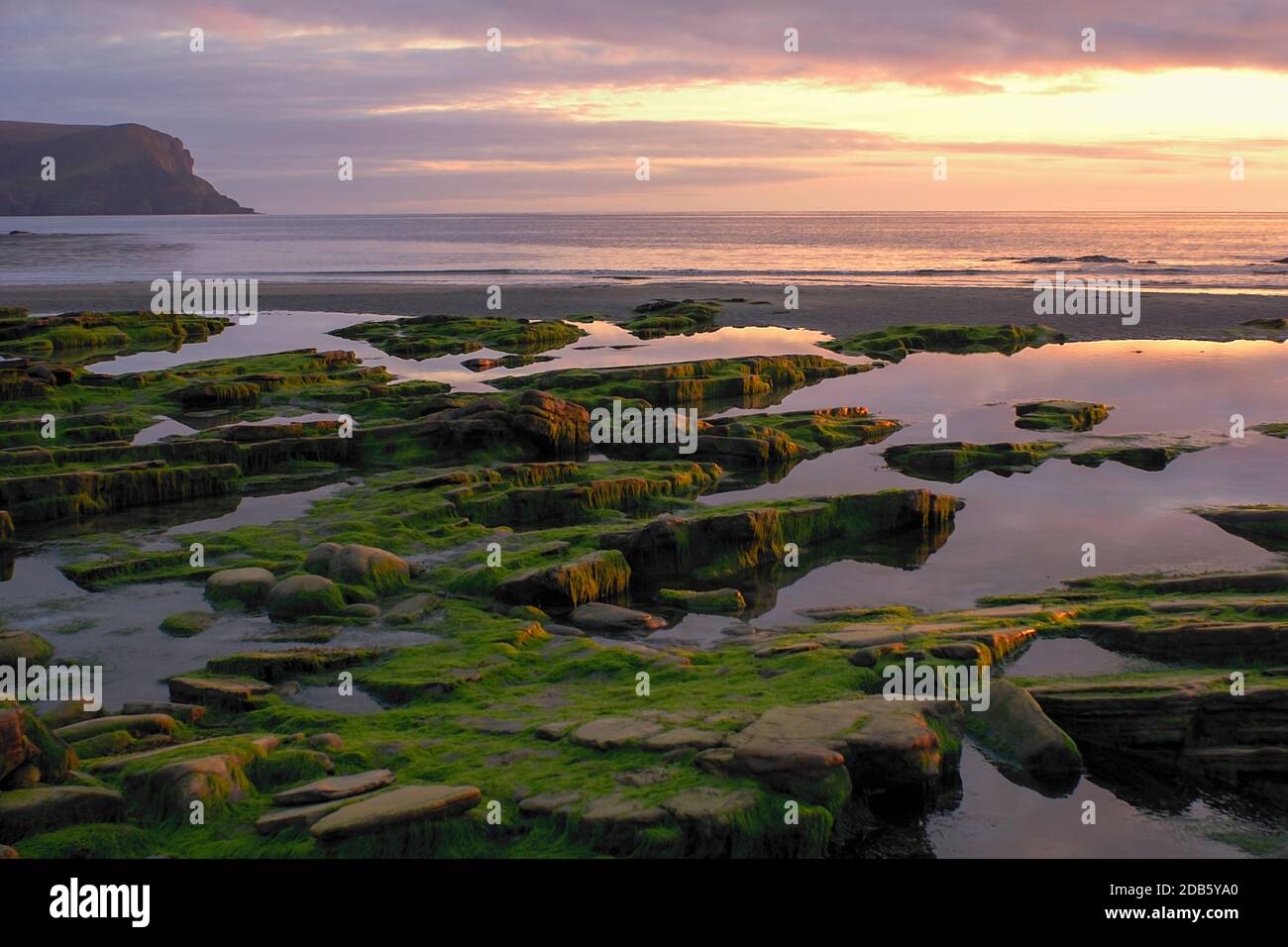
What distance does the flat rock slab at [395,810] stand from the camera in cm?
757

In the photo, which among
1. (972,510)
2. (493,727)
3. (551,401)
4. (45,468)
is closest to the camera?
(493,727)

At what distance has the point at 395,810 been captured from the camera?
7.75m

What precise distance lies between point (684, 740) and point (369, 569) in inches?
233

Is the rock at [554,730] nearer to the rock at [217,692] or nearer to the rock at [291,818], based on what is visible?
the rock at [291,818]

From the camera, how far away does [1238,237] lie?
421 feet

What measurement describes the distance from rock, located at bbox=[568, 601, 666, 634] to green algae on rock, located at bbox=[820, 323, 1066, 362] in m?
25.5

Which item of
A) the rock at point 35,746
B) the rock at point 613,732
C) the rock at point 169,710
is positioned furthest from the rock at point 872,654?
the rock at point 35,746

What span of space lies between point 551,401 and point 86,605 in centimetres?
1078

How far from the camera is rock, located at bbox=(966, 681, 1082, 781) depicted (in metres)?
9.12

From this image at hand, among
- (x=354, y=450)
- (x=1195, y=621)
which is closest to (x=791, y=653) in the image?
(x=1195, y=621)

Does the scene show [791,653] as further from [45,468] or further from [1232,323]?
[1232,323]

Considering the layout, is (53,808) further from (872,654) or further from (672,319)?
(672,319)

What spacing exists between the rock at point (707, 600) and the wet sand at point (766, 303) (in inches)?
1207

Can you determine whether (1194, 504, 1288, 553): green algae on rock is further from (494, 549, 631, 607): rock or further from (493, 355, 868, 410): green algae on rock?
(493, 355, 868, 410): green algae on rock
